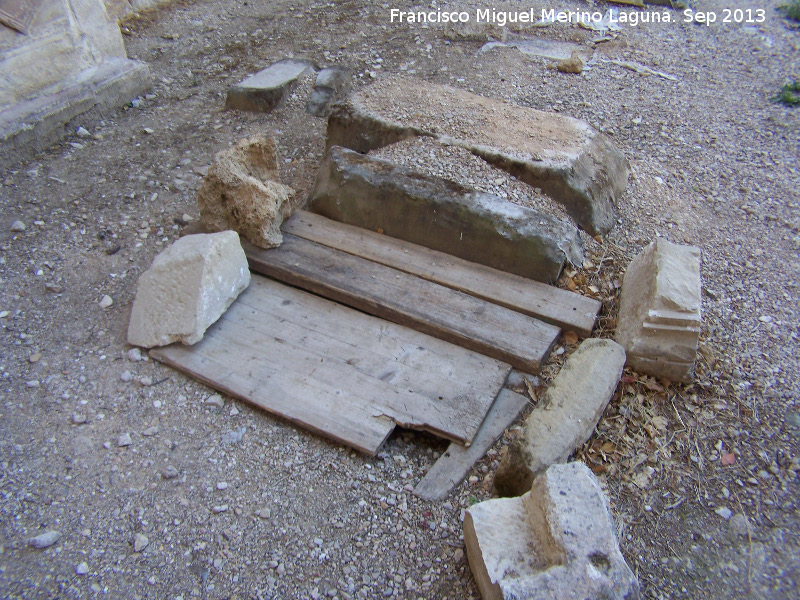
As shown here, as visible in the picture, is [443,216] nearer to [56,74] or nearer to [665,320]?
[665,320]

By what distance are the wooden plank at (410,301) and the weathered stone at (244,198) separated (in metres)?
0.10

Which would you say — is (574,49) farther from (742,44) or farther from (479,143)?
(479,143)

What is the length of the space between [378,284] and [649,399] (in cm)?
131

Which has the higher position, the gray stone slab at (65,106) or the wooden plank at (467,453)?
the gray stone slab at (65,106)

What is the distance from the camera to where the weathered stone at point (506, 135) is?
3184mm

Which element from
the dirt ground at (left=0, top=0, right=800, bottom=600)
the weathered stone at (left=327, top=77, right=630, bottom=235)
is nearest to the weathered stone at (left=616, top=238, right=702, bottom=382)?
the dirt ground at (left=0, top=0, right=800, bottom=600)

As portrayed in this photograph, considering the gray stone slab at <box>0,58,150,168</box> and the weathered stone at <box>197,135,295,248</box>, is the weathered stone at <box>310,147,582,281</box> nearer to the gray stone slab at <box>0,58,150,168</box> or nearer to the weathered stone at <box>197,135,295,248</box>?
the weathered stone at <box>197,135,295,248</box>

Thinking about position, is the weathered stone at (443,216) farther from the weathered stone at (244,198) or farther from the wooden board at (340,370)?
the wooden board at (340,370)

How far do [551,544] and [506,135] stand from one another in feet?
7.86

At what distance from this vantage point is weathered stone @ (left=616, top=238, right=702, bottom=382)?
242 centimetres

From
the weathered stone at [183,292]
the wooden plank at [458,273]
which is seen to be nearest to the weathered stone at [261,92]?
the wooden plank at [458,273]

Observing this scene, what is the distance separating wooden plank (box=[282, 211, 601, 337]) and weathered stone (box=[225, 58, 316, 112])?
1622mm

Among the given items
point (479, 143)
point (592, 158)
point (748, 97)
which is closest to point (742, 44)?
point (748, 97)

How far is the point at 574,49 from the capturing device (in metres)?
→ 5.36
